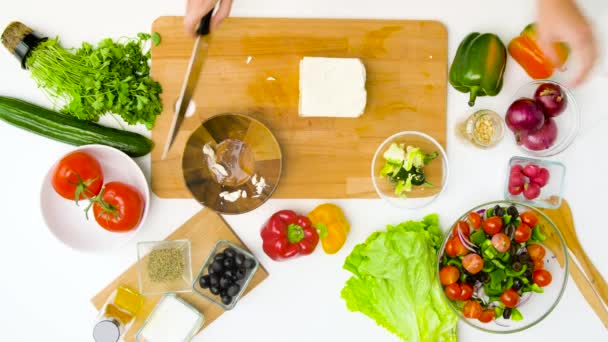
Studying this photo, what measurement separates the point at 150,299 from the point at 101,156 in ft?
1.50

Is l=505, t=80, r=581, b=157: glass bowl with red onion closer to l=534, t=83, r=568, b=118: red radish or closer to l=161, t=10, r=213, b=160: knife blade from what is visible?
l=534, t=83, r=568, b=118: red radish

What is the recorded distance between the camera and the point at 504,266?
137 cm

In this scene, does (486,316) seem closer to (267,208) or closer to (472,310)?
(472,310)

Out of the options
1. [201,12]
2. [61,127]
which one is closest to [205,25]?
[201,12]

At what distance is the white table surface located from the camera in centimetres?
147

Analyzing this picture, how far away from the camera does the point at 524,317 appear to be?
1.43m

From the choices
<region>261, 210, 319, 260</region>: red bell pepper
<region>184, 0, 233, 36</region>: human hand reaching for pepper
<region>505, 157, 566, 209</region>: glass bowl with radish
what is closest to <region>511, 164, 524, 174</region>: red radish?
<region>505, 157, 566, 209</region>: glass bowl with radish

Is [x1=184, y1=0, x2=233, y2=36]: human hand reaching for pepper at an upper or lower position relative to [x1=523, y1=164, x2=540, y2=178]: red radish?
upper

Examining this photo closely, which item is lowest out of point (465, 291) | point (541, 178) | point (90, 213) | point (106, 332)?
point (106, 332)

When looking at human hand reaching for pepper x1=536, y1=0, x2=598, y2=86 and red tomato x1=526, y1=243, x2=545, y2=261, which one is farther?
red tomato x1=526, y1=243, x2=545, y2=261

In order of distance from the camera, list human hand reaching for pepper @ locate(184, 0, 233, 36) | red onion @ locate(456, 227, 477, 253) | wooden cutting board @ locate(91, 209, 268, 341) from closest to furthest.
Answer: human hand reaching for pepper @ locate(184, 0, 233, 36), red onion @ locate(456, 227, 477, 253), wooden cutting board @ locate(91, 209, 268, 341)

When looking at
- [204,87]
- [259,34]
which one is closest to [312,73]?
[259,34]

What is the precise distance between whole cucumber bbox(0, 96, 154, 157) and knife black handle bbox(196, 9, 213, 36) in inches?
14.7

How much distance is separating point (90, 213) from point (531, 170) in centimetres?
134
